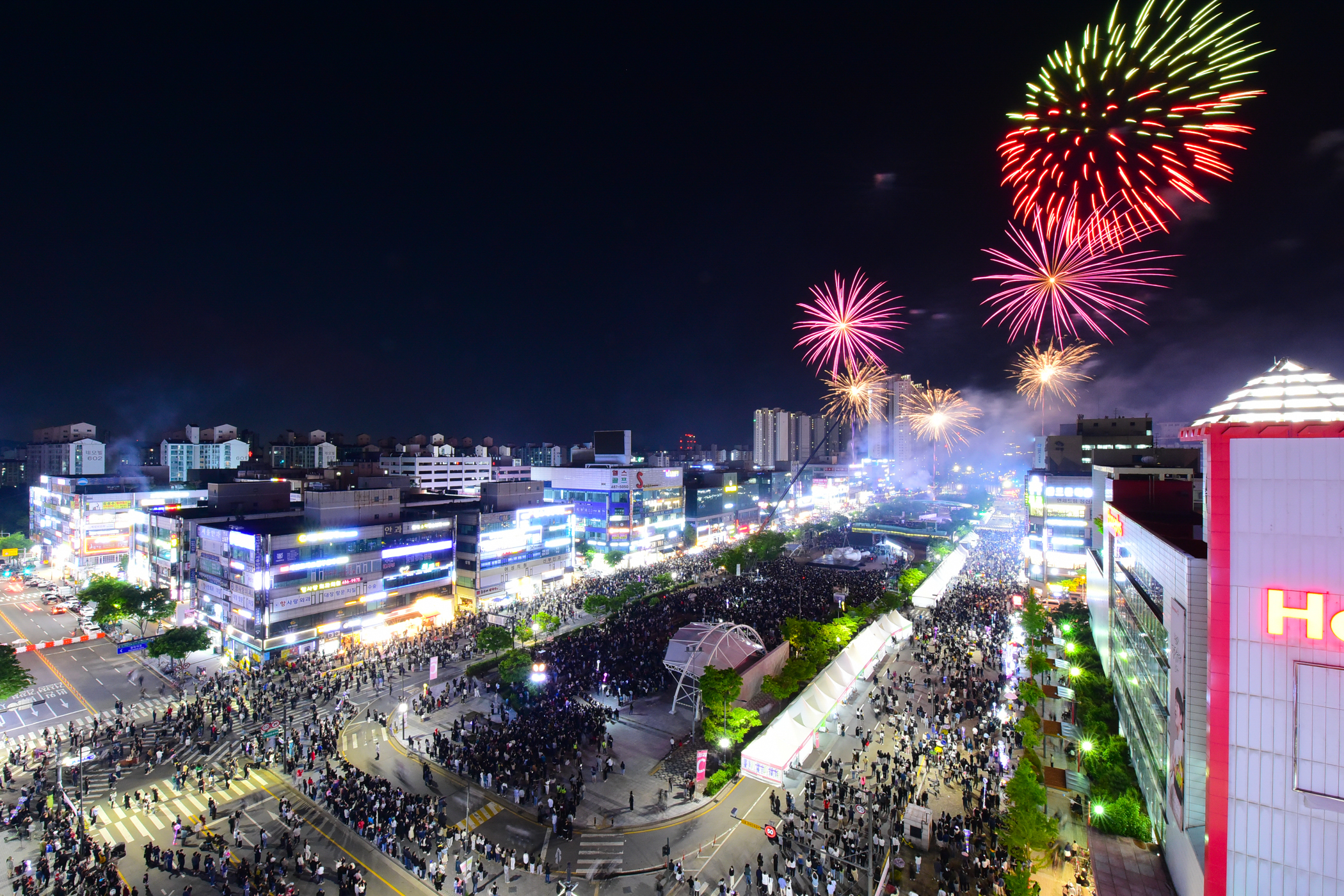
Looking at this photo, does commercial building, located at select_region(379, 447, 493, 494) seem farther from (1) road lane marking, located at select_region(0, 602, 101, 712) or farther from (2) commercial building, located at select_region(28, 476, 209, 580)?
(1) road lane marking, located at select_region(0, 602, 101, 712)

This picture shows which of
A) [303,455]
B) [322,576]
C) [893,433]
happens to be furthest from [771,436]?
[322,576]

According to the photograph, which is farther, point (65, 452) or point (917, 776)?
point (65, 452)

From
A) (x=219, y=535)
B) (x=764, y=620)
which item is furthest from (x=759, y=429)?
(x=219, y=535)

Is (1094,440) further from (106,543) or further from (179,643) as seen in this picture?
(106,543)

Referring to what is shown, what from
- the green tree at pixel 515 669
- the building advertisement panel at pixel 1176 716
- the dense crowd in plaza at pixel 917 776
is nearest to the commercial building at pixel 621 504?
the green tree at pixel 515 669

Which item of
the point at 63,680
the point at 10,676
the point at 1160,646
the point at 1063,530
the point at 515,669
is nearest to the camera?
the point at 1160,646
